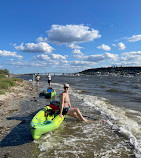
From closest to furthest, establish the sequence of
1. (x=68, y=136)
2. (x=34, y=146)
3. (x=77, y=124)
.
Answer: (x=34, y=146) < (x=68, y=136) < (x=77, y=124)

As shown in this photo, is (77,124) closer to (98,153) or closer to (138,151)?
(98,153)

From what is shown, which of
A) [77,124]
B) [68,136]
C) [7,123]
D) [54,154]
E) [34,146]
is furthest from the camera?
[77,124]

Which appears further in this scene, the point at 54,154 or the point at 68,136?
the point at 68,136

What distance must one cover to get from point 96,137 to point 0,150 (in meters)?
3.20

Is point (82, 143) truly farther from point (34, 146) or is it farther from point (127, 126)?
point (127, 126)

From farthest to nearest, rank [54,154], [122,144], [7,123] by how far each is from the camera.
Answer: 1. [7,123]
2. [122,144]
3. [54,154]

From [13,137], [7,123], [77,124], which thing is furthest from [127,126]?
[7,123]

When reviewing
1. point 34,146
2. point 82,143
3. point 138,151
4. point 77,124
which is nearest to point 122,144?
point 138,151

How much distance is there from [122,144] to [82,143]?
→ 134 cm

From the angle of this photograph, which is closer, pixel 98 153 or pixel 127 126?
pixel 98 153

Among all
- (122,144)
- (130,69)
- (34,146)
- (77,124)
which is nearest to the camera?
(34,146)

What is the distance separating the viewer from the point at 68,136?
4949 mm

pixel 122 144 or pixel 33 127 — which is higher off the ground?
pixel 33 127

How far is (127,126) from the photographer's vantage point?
19.7 feet
